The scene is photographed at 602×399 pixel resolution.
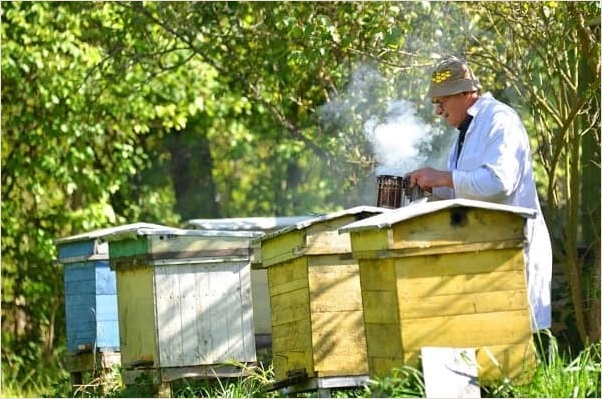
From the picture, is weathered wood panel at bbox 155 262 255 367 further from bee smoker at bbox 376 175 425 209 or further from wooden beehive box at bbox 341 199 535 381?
wooden beehive box at bbox 341 199 535 381

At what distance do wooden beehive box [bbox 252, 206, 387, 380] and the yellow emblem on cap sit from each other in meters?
0.67

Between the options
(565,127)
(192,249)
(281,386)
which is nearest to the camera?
(281,386)

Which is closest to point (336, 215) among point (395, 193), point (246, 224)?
point (395, 193)

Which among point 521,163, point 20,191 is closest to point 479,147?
point 521,163

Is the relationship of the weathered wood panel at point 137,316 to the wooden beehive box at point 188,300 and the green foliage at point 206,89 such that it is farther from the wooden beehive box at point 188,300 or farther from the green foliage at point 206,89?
the green foliage at point 206,89

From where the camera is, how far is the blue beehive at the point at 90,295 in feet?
31.8

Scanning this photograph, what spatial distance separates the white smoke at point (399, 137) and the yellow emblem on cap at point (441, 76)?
4.00 m

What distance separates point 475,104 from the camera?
6.55m

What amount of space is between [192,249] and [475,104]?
242 cm

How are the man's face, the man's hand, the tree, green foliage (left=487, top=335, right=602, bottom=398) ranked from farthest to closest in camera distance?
the tree
the man's face
the man's hand
green foliage (left=487, top=335, right=602, bottom=398)

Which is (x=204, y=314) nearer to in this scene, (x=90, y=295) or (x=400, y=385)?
(x=90, y=295)

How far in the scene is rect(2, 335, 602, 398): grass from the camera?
5.68 meters

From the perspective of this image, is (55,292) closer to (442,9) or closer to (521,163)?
(442,9)

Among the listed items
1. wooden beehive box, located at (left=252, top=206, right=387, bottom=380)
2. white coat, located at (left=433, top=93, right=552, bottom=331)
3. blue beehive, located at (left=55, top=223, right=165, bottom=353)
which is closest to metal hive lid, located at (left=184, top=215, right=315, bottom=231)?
blue beehive, located at (left=55, top=223, right=165, bottom=353)
